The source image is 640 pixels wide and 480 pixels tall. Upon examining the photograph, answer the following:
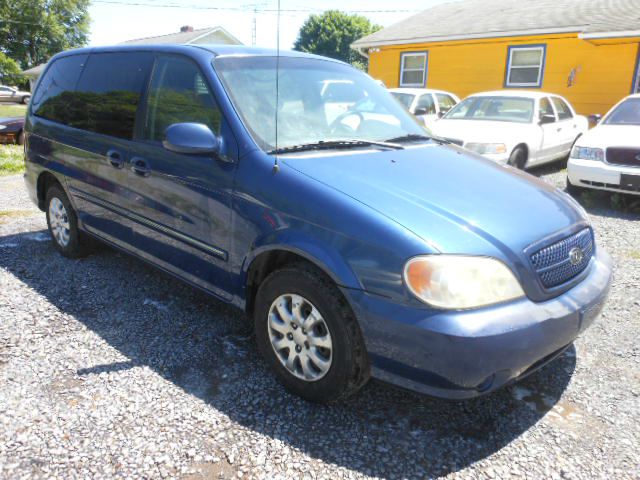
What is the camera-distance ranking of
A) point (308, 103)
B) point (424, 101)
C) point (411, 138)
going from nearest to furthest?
1. point (308, 103)
2. point (411, 138)
3. point (424, 101)

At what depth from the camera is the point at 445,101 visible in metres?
12.6

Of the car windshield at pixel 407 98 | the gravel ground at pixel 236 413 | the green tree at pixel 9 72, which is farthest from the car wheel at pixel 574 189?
the green tree at pixel 9 72

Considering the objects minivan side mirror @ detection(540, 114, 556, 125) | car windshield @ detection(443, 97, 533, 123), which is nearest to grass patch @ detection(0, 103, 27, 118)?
car windshield @ detection(443, 97, 533, 123)

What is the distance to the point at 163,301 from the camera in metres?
3.97

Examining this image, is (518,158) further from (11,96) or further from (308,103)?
(11,96)

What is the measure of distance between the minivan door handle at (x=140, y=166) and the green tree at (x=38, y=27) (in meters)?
65.9

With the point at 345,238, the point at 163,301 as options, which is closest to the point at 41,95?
the point at 163,301

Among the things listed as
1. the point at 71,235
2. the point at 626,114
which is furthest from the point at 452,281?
the point at 626,114

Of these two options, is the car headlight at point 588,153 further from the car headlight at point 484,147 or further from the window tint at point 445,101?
the window tint at point 445,101

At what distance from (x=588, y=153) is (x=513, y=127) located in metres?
1.81

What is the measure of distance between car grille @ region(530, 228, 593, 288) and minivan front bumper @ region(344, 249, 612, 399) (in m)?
0.12

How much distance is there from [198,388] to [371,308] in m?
1.18

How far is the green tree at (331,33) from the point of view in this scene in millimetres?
57562

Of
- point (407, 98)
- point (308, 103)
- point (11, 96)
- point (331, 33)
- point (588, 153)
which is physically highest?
point (331, 33)
